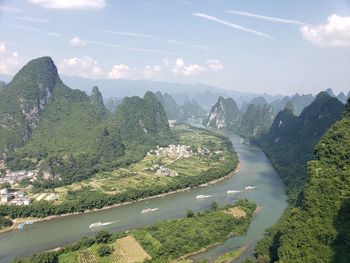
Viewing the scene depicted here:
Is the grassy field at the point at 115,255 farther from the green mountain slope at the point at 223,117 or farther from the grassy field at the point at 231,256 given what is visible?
the green mountain slope at the point at 223,117

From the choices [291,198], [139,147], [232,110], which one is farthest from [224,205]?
[232,110]

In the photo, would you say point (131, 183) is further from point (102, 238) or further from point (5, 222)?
point (102, 238)

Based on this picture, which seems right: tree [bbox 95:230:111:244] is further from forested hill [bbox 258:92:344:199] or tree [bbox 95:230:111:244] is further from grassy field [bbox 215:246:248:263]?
forested hill [bbox 258:92:344:199]

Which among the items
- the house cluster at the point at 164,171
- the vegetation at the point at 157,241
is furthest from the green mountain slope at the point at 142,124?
the vegetation at the point at 157,241

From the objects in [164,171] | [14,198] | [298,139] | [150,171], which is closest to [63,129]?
[150,171]

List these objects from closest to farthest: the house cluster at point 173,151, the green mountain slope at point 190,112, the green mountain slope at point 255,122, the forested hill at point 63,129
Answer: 1. the forested hill at point 63,129
2. the house cluster at point 173,151
3. the green mountain slope at point 255,122
4. the green mountain slope at point 190,112

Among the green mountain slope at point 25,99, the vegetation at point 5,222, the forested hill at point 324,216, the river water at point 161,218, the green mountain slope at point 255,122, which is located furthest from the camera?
the green mountain slope at point 255,122

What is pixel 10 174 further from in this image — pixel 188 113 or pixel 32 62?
pixel 188 113
